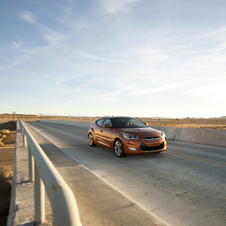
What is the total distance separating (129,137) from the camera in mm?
7777

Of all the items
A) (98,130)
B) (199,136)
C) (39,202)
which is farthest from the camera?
(199,136)

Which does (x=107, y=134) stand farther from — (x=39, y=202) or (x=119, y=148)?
(x=39, y=202)

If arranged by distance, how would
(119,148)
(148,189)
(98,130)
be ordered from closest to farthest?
1. (148,189)
2. (119,148)
3. (98,130)

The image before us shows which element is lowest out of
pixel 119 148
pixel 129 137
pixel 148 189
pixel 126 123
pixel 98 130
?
pixel 148 189

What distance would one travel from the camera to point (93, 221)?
10.8 ft

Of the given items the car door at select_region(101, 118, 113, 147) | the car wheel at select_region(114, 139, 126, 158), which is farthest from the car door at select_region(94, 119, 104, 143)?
the car wheel at select_region(114, 139, 126, 158)

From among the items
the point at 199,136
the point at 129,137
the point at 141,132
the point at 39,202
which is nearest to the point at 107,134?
the point at 129,137

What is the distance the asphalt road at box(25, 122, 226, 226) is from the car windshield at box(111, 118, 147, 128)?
1578 mm

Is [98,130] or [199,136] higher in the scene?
[98,130]

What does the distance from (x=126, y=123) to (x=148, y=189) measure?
4.63 metres

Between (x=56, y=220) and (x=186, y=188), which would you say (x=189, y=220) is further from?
(x=56, y=220)

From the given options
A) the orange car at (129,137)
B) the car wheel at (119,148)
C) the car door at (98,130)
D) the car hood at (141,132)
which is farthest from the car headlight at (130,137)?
the car door at (98,130)

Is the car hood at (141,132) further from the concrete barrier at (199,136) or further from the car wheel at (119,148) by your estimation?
the concrete barrier at (199,136)

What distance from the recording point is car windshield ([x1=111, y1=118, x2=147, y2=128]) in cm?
891
